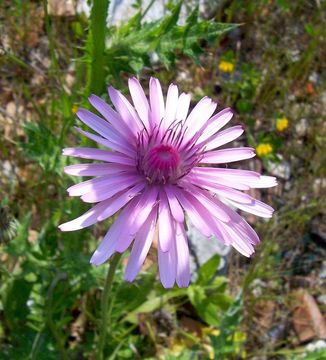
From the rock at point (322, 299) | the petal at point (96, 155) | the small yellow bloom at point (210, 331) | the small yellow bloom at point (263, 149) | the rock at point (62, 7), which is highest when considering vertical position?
the rock at point (62, 7)

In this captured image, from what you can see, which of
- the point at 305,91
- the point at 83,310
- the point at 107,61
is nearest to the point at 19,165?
the point at 83,310

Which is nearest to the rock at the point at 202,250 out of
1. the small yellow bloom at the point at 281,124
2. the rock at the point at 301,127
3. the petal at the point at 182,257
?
the small yellow bloom at the point at 281,124

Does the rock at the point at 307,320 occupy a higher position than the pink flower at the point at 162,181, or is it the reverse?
the pink flower at the point at 162,181

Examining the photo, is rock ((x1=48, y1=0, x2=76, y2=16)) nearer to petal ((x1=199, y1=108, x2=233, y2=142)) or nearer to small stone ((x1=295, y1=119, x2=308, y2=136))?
small stone ((x1=295, y1=119, x2=308, y2=136))

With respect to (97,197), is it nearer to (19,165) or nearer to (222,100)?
(19,165)

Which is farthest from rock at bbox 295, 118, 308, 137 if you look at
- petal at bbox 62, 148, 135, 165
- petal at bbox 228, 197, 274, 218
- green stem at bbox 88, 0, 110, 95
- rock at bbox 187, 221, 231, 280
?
petal at bbox 62, 148, 135, 165

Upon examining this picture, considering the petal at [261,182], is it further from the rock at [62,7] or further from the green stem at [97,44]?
the rock at [62,7]

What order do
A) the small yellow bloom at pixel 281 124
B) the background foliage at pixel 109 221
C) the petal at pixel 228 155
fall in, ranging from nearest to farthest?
the petal at pixel 228 155, the background foliage at pixel 109 221, the small yellow bloom at pixel 281 124

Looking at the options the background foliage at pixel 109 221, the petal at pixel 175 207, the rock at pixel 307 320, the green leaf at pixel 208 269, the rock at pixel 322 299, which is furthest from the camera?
the rock at pixel 322 299
